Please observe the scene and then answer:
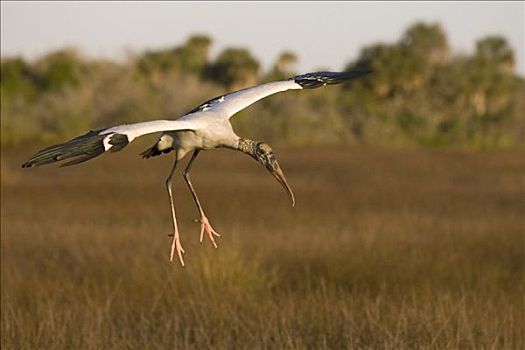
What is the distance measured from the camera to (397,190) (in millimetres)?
19797

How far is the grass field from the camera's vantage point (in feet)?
22.2

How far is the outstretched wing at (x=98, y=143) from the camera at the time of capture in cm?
439

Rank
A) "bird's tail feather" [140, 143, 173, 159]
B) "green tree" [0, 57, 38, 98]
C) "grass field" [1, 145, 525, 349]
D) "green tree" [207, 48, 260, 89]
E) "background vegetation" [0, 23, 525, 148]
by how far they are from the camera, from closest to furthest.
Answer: "bird's tail feather" [140, 143, 173, 159] < "grass field" [1, 145, 525, 349] < "green tree" [0, 57, 38, 98] < "background vegetation" [0, 23, 525, 148] < "green tree" [207, 48, 260, 89]

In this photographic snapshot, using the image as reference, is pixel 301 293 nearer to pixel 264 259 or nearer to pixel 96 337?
pixel 264 259

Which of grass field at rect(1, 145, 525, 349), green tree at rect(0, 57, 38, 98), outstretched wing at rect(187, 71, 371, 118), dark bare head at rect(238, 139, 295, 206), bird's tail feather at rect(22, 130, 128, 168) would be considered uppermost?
green tree at rect(0, 57, 38, 98)

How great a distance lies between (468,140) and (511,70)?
18.4 metres

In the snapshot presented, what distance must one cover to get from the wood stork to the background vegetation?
19.2 metres

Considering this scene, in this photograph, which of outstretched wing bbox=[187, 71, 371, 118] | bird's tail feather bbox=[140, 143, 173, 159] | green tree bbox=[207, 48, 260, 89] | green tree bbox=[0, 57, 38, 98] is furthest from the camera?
green tree bbox=[207, 48, 260, 89]

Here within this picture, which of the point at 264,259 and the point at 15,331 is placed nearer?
the point at 15,331

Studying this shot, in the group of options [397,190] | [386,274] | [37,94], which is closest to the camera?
[386,274]

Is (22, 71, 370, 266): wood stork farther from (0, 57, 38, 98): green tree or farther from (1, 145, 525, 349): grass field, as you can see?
(0, 57, 38, 98): green tree

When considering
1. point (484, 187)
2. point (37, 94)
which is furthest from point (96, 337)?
point (37, 94)

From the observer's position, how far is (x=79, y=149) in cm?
453

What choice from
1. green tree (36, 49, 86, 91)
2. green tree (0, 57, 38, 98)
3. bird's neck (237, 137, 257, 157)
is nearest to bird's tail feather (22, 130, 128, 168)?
bird's neck (237, 137, 257, 157)
